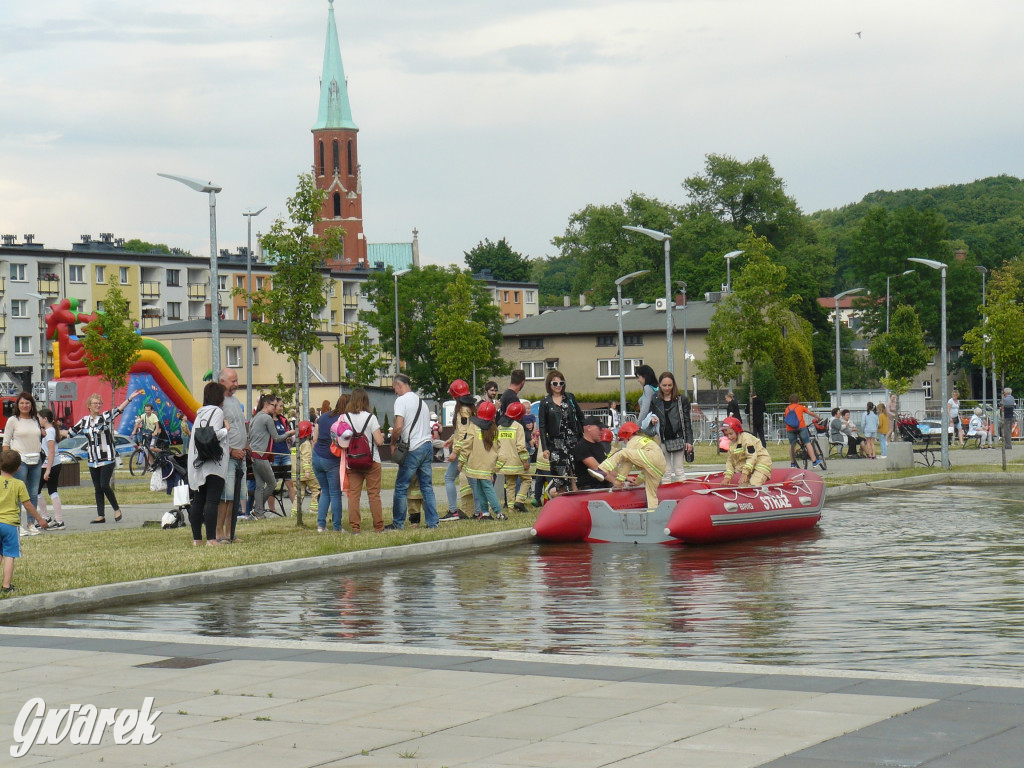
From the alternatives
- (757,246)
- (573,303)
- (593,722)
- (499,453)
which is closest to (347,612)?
(593,722)

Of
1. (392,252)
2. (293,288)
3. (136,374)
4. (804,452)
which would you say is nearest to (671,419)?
(804,452)

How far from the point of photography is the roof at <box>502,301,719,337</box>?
296ft

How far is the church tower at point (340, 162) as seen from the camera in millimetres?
140500

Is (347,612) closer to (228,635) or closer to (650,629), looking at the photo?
(228,635)

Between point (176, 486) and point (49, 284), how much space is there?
87048 millimetres

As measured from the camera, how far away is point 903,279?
326 ft

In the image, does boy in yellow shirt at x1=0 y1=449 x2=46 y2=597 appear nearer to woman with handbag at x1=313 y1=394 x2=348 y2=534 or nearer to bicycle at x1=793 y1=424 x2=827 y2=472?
woman with handbag at x1=313 y1=394 x2=348 y2=534

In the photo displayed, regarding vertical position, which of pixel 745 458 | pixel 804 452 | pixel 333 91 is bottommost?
pixel 804 452

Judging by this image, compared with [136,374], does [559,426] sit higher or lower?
lower

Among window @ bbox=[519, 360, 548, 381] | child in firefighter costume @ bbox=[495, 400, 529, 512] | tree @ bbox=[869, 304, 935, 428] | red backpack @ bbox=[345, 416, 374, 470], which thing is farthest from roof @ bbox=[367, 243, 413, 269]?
red backpack @ bbox=[345, 416, 374, 470]

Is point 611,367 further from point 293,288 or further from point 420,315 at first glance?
point 293,288

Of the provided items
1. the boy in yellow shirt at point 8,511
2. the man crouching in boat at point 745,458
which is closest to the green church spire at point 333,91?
the man crouching in boat at point 745,458

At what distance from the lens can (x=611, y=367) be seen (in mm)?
96188

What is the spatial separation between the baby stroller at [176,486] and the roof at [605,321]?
66509 millimetres
